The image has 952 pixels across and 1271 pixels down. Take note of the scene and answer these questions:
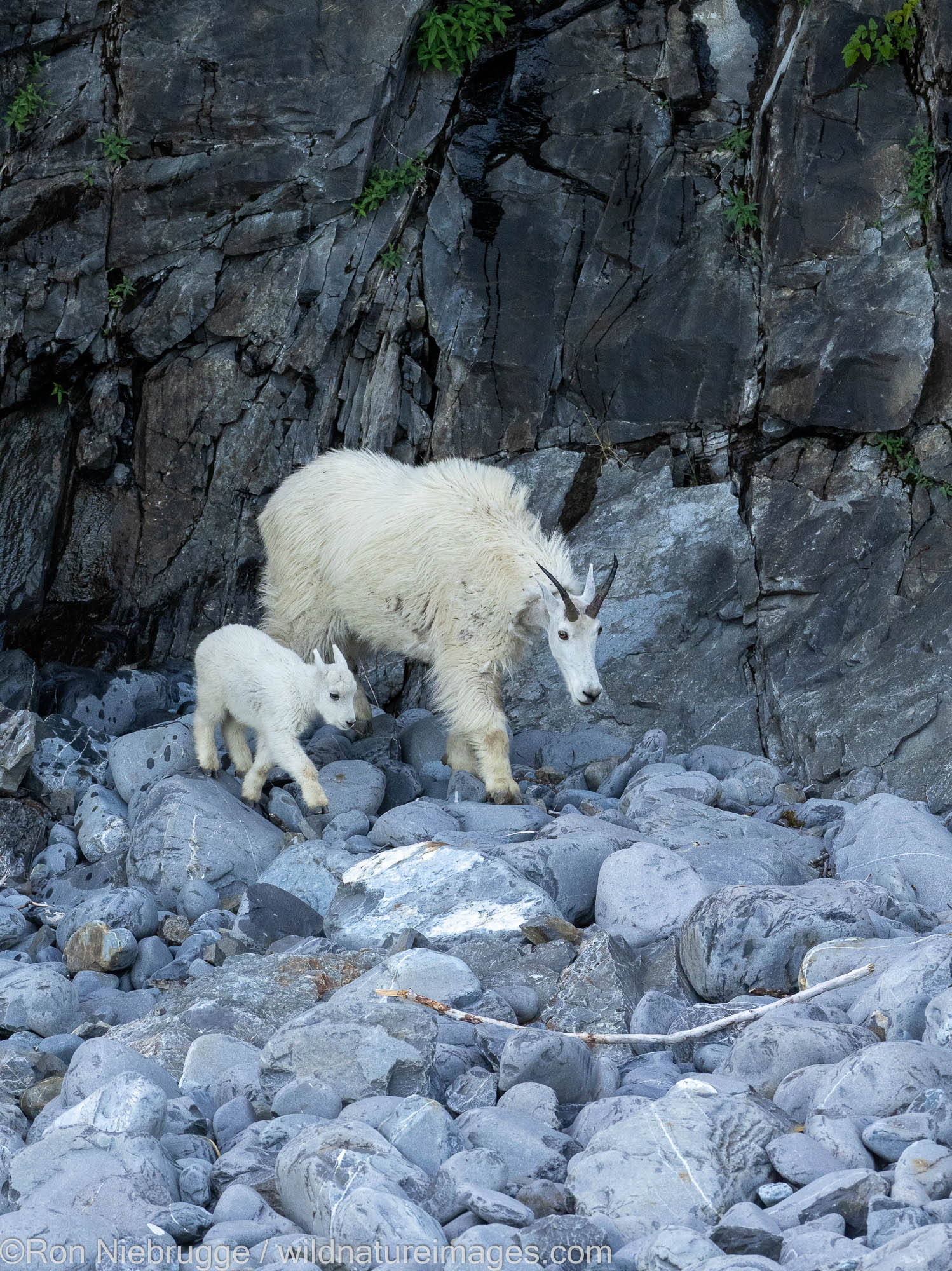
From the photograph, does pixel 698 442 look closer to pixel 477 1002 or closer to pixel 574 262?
pixel 574 262

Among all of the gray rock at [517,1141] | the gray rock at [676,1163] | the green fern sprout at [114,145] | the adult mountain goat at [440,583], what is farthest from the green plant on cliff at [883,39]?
the gray rock at [517,1141]

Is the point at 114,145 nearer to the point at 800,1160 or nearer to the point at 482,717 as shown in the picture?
the point at 482,717

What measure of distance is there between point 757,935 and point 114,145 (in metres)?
8.98

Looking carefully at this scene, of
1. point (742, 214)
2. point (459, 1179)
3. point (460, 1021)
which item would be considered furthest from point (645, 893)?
→ point (742, 214)

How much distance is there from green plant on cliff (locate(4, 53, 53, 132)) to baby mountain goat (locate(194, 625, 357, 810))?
551cm

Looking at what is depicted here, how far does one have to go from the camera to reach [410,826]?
7.67 metres

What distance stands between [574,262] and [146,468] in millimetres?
4308

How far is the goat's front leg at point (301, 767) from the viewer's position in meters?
8.09

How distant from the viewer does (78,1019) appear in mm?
5914

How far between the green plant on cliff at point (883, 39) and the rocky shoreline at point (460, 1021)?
19.3 ft

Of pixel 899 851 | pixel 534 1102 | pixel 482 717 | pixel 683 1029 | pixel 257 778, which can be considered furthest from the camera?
pixel 482 717

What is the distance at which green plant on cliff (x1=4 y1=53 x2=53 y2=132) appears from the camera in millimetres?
11039

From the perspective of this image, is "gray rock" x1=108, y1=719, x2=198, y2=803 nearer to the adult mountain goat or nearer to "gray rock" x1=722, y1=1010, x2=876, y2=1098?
the adult mountain goat

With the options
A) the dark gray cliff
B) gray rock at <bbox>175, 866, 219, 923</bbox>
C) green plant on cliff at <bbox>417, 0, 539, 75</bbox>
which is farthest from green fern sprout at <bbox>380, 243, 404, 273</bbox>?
gray rock at <bbox>175, 866, 219, 923</bbox>
